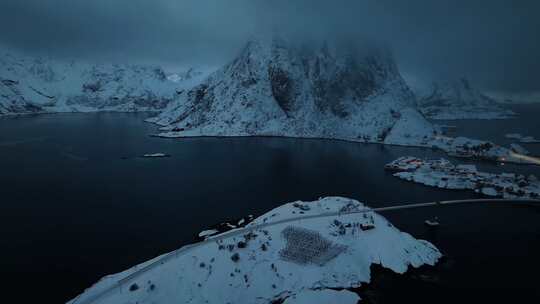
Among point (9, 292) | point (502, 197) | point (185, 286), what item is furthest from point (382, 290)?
point (502, 197)

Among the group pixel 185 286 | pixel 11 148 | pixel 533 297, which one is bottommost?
pixel 533 297

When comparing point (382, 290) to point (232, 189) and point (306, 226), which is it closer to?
point (306, 226)

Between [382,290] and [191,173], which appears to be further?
[191,173]

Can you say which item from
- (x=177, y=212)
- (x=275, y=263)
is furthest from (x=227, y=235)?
(x=177, y=212)

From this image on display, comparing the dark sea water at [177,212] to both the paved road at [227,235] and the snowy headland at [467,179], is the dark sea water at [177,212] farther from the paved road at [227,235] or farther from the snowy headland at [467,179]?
the snowy headland at [467,179]

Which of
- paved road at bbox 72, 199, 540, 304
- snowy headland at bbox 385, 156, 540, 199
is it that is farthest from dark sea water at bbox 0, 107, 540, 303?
snowy headland at bbox 385, 156, 540, 199

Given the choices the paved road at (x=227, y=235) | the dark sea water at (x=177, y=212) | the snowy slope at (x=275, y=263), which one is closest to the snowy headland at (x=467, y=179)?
the dark sea water at (x=177, y=212)
